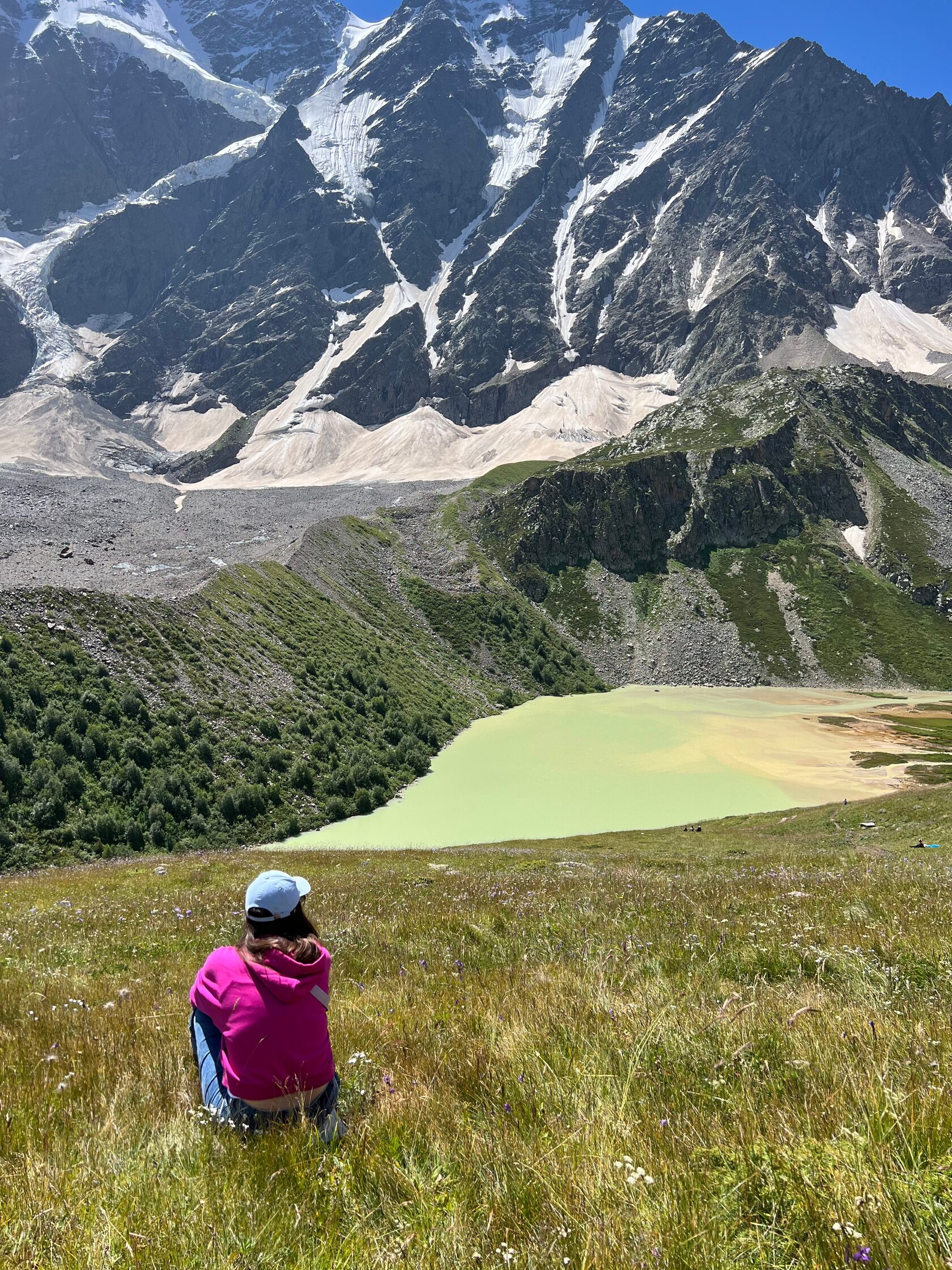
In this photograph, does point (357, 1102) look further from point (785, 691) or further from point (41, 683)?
point (785, 691)

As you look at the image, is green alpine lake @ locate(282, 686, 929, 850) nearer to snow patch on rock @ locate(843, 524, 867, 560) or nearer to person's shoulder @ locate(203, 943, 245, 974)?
person's shoulder @ locate(203, 943, 245, 974)

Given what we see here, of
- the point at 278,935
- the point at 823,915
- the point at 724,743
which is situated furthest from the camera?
the point at 724,743

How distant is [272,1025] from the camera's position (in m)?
4.43

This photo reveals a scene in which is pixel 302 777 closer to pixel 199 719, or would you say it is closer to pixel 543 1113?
pixel 199 719

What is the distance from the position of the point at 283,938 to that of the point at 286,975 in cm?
27

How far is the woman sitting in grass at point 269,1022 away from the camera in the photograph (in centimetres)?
431

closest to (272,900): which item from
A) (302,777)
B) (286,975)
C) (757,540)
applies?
(286,975)

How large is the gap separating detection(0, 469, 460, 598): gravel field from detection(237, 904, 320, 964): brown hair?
49.3 metres

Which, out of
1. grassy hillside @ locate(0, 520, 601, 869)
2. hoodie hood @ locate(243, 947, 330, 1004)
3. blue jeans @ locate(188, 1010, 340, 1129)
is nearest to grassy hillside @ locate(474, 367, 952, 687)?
grassy hillside @ locate(0, 520, 601, 869)

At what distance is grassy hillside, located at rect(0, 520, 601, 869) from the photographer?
1361 inches

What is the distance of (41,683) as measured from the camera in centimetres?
3797

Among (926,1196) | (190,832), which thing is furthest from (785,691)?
(926,1196)

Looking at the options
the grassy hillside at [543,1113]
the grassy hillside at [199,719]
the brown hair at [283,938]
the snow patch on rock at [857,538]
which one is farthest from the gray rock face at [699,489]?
the brown hair at [283,938]

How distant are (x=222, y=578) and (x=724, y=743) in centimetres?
5692
